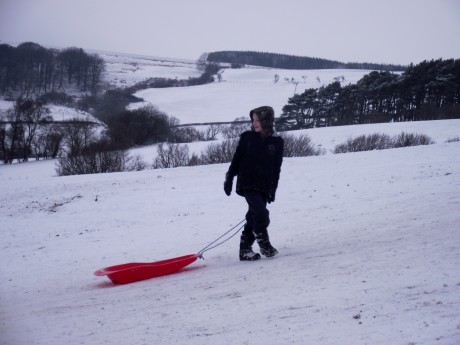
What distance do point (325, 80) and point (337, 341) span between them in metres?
118

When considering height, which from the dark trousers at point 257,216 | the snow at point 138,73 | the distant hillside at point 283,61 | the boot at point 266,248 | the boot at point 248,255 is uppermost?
the distant hillside at point 283,61

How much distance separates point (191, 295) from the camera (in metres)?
4.32

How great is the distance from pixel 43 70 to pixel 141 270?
10400cm

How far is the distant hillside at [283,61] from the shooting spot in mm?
153625

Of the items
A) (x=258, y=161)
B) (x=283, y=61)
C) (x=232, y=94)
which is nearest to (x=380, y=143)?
(x=258, y=161)

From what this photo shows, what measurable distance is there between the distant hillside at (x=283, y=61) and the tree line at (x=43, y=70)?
67003 mm

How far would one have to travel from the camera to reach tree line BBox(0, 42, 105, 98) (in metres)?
84.0

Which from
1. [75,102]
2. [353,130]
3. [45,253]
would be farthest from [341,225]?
[75,102]

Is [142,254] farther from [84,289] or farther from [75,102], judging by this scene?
[75,102]

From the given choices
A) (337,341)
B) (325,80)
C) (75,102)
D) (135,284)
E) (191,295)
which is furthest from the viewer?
(325,80)

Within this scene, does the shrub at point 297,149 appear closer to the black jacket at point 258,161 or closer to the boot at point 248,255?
the boot at point 248,255

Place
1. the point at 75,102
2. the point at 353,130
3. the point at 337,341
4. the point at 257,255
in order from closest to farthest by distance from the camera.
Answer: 1. the point at 337,341
2. the point at 257,255
3. the point at 353,130
4. the point at 75,102

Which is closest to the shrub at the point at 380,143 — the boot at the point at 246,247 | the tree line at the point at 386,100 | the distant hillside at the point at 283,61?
the tree line at the point at 386,100

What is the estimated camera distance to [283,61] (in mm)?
160125
